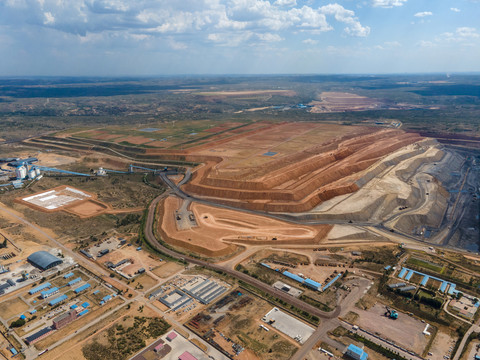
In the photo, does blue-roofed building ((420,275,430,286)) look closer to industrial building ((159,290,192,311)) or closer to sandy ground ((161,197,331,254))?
sandy ground ((161,197,331,254))

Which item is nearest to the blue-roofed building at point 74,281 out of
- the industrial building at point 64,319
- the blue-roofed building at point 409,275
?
the industrial building at point 64,319

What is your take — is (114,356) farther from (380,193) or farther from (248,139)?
(248,139)

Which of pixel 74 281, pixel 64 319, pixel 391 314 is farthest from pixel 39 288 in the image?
pixel 391 314

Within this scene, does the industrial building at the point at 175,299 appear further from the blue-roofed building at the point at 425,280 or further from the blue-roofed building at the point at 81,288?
the blue-roofed building at the point at 425,280

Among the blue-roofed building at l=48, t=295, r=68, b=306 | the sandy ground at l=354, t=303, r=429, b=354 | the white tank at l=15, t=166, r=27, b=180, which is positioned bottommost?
the sandy ground at l=354, t=303, r=429, b=354

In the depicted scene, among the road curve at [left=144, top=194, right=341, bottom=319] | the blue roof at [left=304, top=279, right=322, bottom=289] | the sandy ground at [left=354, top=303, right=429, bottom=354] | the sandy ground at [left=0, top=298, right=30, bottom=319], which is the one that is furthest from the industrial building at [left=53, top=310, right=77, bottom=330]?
the sandy ground at [left=354, top=303, right=429, bottom=354]

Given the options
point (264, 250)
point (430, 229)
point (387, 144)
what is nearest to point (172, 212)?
point (264, 250)
